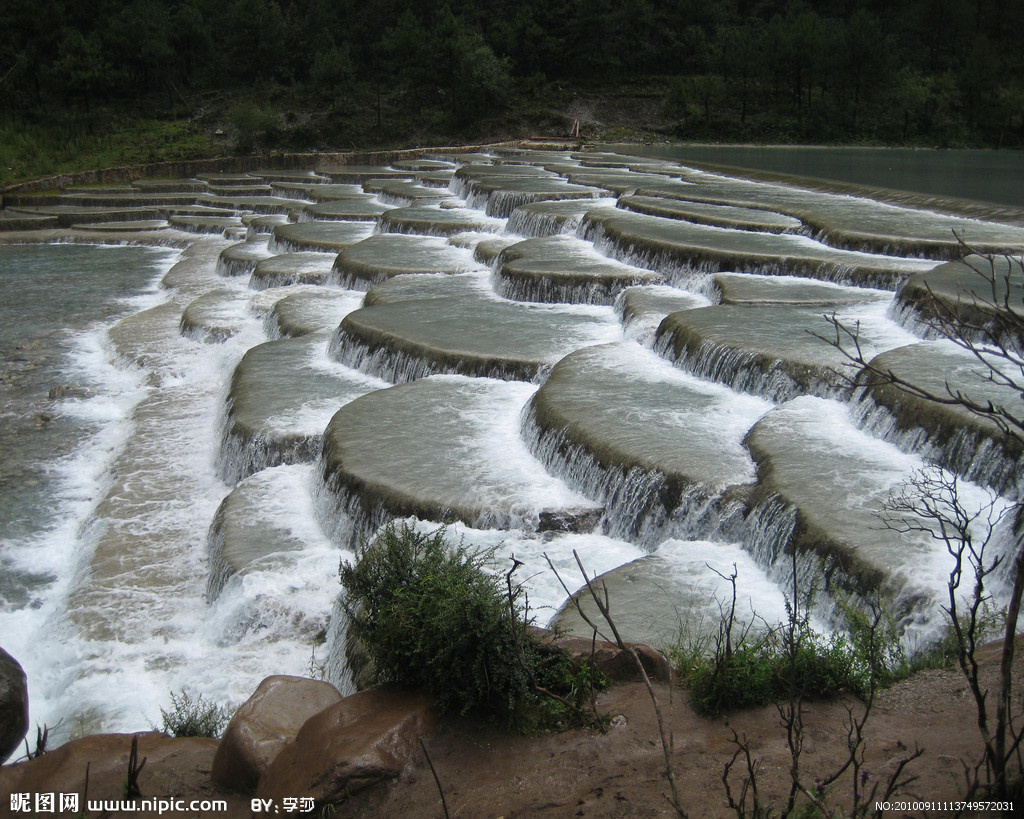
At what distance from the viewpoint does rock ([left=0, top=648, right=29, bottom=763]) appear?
561 cm

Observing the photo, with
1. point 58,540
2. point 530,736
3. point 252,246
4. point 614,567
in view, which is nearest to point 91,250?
point 252,246

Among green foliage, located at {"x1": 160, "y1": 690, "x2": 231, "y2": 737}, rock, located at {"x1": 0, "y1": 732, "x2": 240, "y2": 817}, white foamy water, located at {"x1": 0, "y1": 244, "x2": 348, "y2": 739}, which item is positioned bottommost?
white foamy water, located at {"x1": 0, "y1": 244, "x2": 348, "y2": 739}

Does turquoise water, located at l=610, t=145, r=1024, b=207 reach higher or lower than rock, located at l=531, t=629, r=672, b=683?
higher

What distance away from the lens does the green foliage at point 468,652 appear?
179 inches

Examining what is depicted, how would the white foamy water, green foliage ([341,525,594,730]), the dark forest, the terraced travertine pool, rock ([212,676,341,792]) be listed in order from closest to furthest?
green foliage ([341,525,594,730]) → rock ([212,676,341,792]) → the white foamy water → the terraced travertine pool → the dark forest

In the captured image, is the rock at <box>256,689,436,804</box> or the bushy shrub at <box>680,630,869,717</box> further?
the bushy shrub at <box>680,630,869,717</box>

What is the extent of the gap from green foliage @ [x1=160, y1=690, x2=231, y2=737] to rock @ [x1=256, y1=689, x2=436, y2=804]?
116 cm

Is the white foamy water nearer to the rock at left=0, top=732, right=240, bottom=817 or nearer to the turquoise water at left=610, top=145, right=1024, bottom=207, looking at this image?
the rock at left=0, top=732, right=240, bottom=817

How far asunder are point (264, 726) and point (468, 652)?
118 cm

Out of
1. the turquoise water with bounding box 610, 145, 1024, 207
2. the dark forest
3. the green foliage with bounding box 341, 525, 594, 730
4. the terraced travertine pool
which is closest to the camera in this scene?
the green foliage with bounding box 341, 525, 594, 730

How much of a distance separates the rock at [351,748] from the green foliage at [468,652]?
0.15 meters

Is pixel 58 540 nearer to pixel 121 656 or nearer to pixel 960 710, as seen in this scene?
pixel 121 656

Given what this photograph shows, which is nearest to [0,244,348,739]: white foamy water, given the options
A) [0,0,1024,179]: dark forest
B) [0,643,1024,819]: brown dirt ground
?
[0,643,1024,819]: brown dirt ground

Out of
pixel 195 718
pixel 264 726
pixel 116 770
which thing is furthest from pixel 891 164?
pixel 116 770
